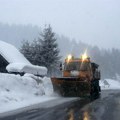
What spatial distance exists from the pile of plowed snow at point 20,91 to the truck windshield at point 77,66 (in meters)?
2.22

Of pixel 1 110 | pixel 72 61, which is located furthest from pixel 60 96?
pixel 1 110

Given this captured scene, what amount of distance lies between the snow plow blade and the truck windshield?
1.90 meters

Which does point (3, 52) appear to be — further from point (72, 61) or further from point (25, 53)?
point (72, 61)

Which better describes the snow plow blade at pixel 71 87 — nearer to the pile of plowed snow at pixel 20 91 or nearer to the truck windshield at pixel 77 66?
the pile of plowed snow at pixel 20 91

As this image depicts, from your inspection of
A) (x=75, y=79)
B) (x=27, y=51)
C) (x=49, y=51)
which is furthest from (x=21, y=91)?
(x=27, y=51)

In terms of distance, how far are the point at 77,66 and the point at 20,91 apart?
6.65m

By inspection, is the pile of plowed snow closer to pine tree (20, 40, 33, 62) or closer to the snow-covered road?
the snow-covered road

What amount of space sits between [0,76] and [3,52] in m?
21.1

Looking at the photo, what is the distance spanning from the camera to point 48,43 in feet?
170

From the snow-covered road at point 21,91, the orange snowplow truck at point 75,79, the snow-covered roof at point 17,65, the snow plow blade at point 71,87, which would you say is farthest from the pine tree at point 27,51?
the snow plow blade at point 71,87

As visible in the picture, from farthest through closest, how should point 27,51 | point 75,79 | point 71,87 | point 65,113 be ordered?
1. point 27,51
2. point 71,87
3. point 75,79
4. point 65,113

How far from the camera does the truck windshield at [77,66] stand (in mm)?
28138

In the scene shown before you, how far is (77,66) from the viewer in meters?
28.4

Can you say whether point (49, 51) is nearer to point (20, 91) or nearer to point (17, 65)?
point (17, 65)
